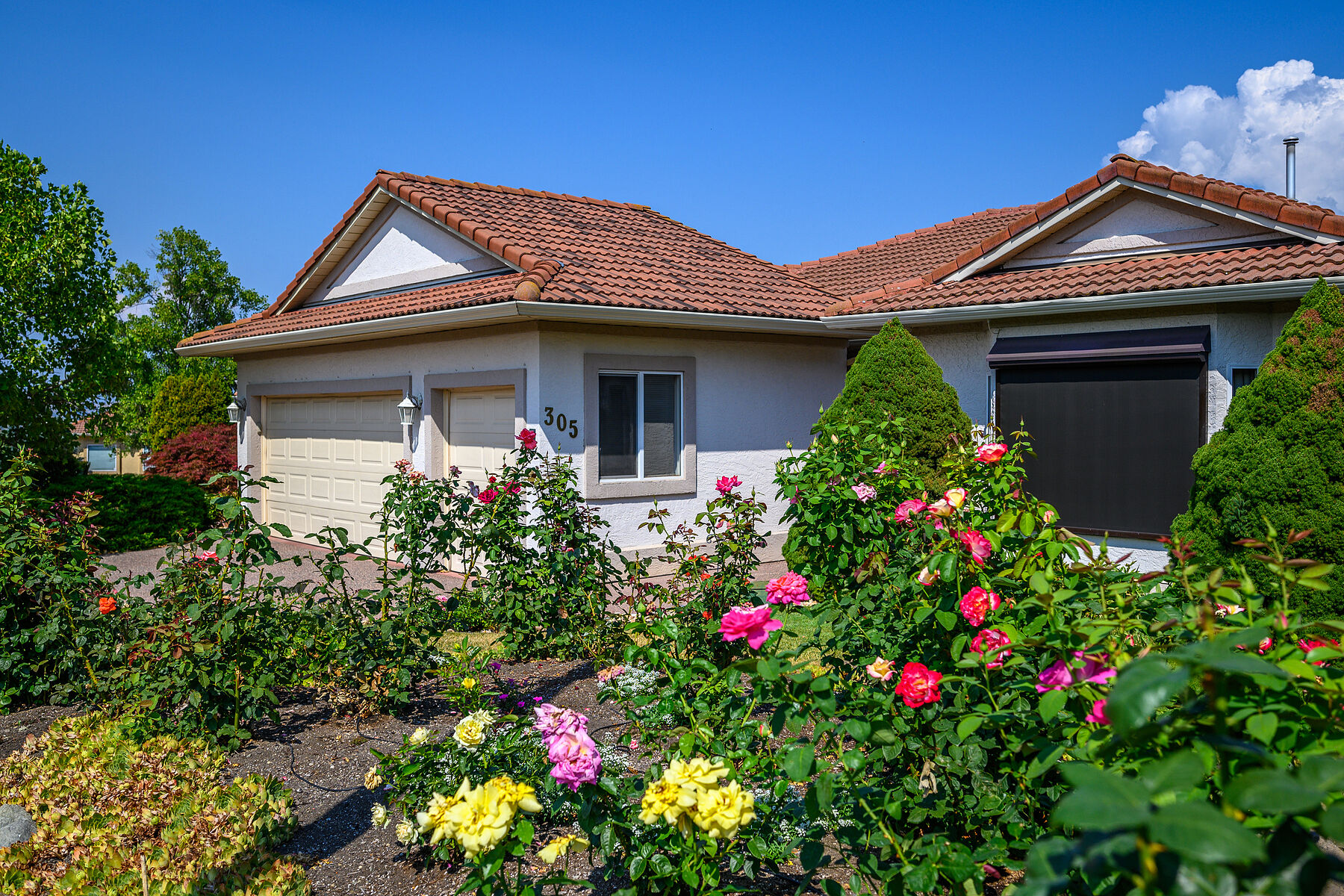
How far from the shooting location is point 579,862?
3438 millimetres

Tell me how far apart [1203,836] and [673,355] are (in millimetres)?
9628

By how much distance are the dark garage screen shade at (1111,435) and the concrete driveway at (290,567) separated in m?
6.53

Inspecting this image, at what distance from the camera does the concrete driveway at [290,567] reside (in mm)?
10188

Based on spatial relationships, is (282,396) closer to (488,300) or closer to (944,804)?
(488,300)

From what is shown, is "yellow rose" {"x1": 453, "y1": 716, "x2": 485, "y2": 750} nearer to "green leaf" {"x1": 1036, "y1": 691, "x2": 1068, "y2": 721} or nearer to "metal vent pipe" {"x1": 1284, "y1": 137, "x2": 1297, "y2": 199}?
"green leaf" {"x1": 1036, "y1": 691, "x2": 1068, "y2": 721}

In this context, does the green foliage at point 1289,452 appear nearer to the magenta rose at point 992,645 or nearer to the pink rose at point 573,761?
the magenta rose at point 992,645

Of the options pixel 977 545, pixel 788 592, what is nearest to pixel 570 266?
pixel 788 592

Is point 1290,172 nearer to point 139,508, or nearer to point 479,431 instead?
point 479,431

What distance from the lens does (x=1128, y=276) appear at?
8578 mm

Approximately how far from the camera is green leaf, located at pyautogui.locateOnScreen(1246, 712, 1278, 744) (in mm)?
1424

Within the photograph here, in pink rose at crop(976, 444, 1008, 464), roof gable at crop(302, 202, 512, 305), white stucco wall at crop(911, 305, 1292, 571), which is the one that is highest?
roof gable at crop(302, 202, 512, 305)

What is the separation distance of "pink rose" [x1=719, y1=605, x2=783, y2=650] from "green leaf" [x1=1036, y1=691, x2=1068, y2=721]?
72 centimetres

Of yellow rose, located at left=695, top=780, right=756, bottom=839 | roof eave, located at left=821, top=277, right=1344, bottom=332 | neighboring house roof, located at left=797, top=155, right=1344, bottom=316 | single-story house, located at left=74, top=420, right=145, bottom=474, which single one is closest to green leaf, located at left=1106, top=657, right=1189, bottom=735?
yellow rose, located at left=695, top=780, right=756, bottom=839

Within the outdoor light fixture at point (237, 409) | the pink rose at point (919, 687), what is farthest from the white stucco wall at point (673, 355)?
the pink rose at point (919, 687)
